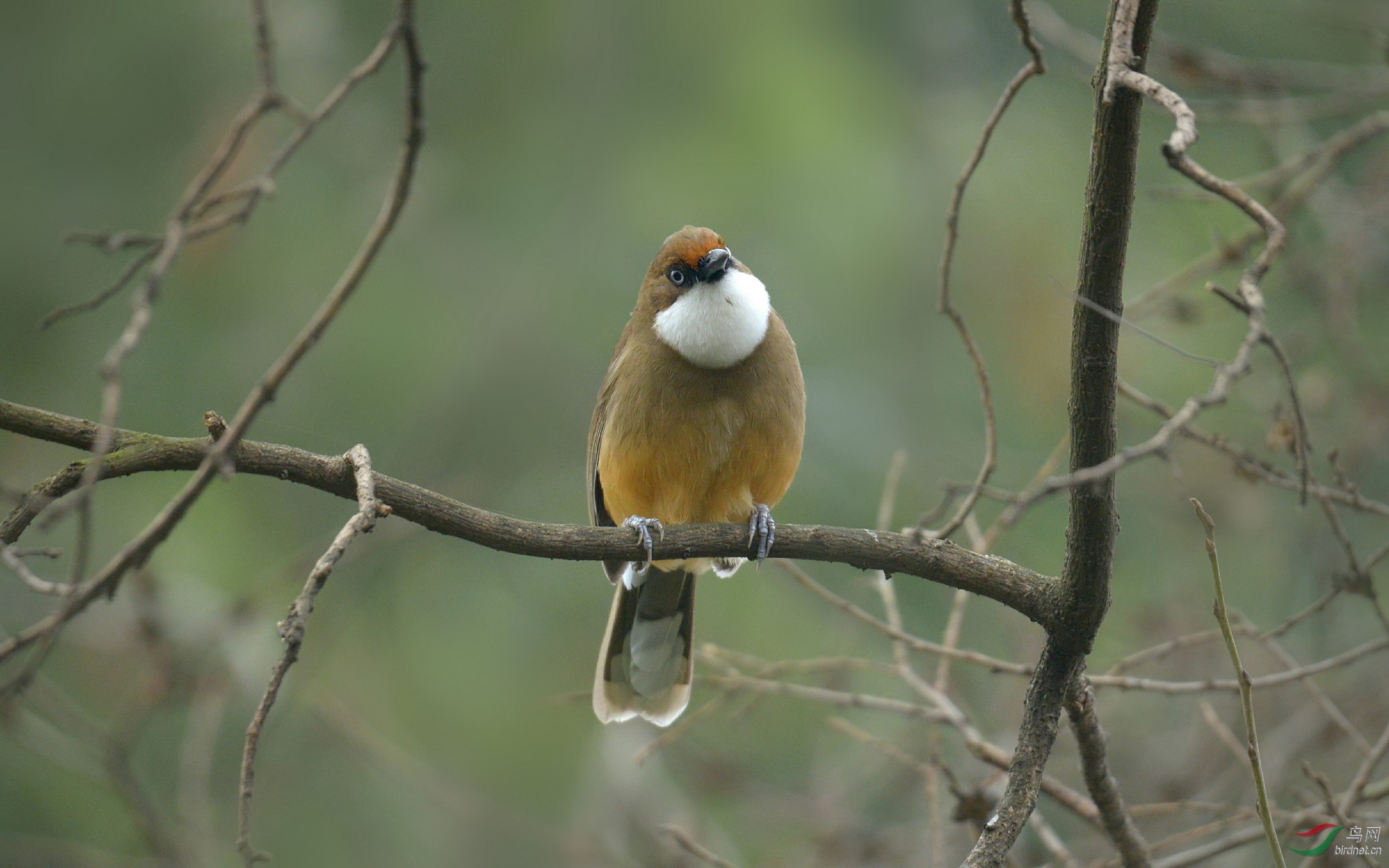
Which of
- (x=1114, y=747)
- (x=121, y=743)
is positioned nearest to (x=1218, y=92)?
(x=1114, y=747)

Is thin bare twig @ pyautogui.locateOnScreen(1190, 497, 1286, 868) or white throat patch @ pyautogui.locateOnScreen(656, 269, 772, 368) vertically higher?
white throat patch @ pyautogui.locateOnScreen(656, 269, 772, 368)

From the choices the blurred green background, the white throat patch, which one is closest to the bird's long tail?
the blurred green background

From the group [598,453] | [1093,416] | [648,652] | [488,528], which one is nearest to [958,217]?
[1093,416]

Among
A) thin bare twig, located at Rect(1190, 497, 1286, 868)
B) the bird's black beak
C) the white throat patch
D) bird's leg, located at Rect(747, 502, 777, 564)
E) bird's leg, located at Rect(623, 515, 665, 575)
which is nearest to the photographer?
thin bare twig, located at Rect(1190, 497, 1286, 868)

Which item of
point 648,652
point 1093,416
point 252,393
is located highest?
point 1093,416

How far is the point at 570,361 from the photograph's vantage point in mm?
7422

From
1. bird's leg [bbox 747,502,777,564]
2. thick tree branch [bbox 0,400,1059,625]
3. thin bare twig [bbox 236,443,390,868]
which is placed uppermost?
bird's leg [bbox 747,502,777,564]

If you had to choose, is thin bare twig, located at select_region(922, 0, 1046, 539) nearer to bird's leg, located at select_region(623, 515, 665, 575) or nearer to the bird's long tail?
bird's leg, located at select_region(623, 515, 665, 575)

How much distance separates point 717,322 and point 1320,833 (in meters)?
2.04

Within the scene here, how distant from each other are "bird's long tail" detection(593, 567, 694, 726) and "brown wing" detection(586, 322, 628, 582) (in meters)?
0.17

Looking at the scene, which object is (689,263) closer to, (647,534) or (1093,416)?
(647,534)

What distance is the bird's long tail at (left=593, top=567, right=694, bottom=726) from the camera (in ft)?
13.4

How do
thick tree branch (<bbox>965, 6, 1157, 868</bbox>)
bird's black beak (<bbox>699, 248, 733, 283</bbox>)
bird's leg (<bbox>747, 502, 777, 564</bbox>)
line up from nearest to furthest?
thick tree branch (<bbox>965, 6, 1157, 868</bbox>), bird's leg (<bbox>747, 502, 777, 564</bbox>), bird's black beak (<bbox>699, 248, 733, 283</bbox>)

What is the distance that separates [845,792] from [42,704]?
9.89 ft
